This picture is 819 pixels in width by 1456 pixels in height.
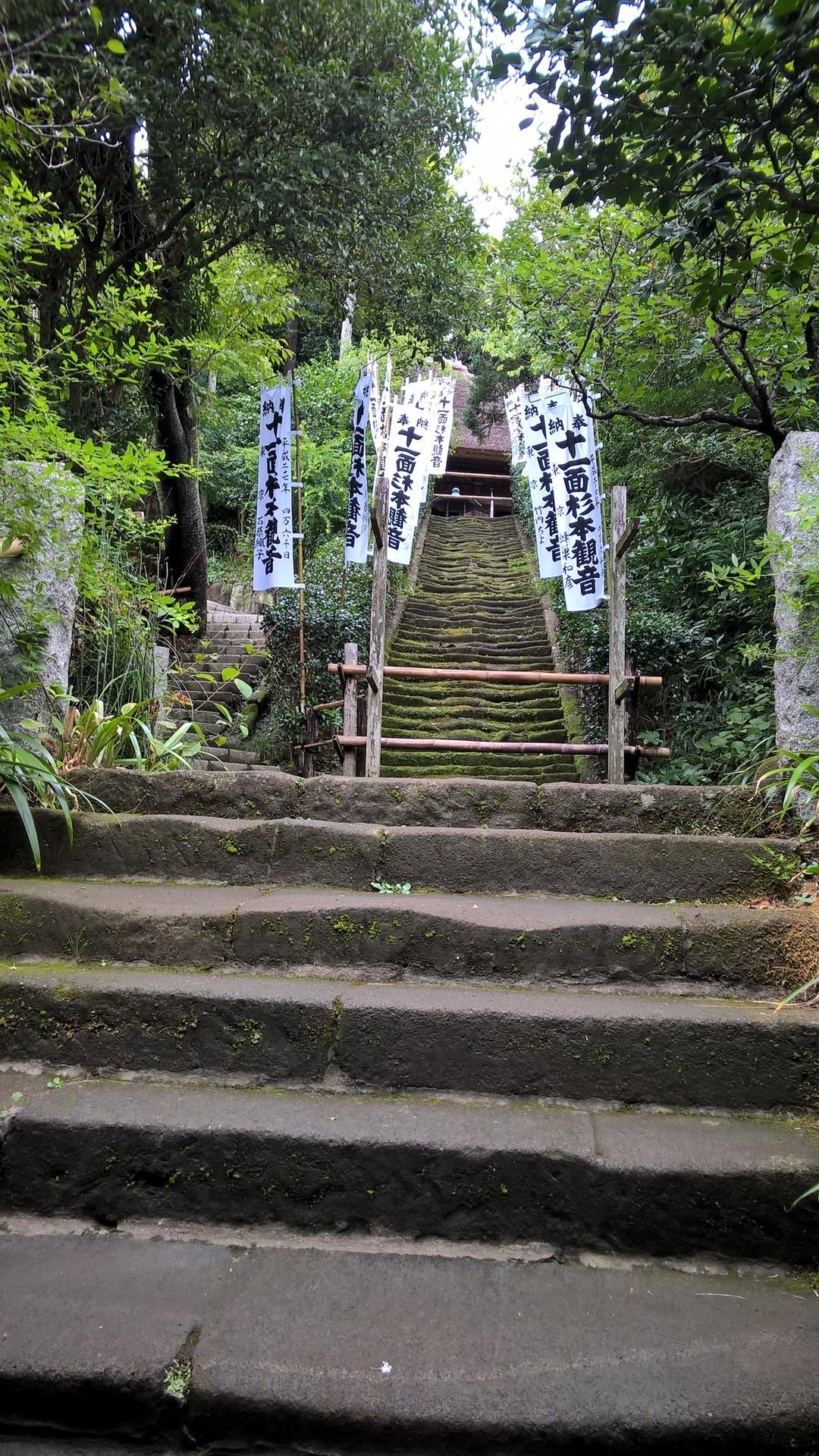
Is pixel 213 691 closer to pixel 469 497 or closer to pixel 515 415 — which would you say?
pixel 469 497

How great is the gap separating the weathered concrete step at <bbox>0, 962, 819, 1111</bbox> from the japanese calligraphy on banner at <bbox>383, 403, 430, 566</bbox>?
7975mm

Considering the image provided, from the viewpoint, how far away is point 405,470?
1002cm

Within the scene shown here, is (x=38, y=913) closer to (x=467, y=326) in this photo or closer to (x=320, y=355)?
(x=467, y=326)

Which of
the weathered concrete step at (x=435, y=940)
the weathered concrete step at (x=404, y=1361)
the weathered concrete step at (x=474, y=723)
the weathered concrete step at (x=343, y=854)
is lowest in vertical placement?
the weathered concrete step at (x=404, y=1361)

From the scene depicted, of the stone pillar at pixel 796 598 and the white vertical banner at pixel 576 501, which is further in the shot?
the white vertical banner at pixel 576 501

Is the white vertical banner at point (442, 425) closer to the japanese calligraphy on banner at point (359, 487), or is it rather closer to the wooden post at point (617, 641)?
the japanese calligraphy on banner at point (359, 487)

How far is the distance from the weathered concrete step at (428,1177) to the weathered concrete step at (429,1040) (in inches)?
6.1

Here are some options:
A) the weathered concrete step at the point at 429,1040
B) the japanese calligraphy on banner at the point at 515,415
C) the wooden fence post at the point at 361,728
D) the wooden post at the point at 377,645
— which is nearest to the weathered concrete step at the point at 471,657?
the wooden fence post at the point at 361,728

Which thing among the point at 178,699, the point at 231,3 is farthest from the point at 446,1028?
the point at 231,3

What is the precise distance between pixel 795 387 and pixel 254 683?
6.58m

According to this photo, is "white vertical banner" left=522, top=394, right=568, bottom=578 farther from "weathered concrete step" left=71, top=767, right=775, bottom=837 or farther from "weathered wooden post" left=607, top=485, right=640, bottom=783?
"weathered concrete step" left=71, top=767, right=775, bottom=837

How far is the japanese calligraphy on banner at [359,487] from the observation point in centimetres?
816

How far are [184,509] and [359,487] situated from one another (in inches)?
91.6

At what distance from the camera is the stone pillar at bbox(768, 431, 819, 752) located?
3162mm
